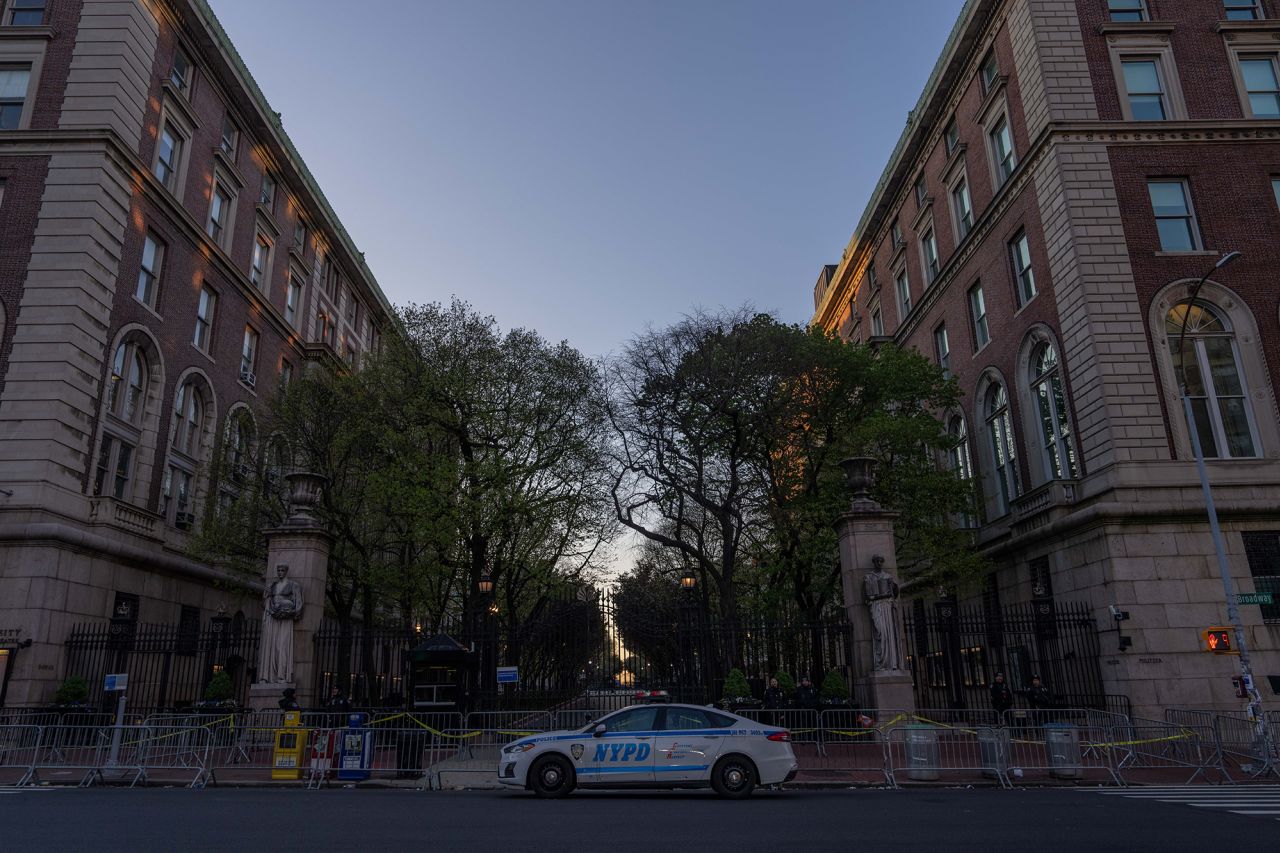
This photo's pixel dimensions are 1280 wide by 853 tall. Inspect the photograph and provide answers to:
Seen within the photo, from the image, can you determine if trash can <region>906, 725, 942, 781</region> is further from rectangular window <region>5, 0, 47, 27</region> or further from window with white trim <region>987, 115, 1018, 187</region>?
rectangular window <region>5, 0, 47, 27</region>

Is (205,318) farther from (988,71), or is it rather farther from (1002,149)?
(988,71)

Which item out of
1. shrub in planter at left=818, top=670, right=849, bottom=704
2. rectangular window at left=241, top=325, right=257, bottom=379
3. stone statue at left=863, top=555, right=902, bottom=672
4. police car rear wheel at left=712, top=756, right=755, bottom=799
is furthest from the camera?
rectangular window at left=241, top=325, right=257, bottom=379

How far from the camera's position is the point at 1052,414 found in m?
26.8

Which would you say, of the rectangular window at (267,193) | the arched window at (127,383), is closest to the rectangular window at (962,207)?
the rectangular window at (267,193)

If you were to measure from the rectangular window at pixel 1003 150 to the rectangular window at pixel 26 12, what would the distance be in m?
33.1

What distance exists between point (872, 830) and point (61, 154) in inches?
1143

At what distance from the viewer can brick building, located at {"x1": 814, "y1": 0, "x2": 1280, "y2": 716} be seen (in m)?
→ 21.7

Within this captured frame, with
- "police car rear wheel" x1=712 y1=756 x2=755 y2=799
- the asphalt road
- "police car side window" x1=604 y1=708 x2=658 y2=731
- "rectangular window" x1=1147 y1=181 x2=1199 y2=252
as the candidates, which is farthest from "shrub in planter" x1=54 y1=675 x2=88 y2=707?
"rectangular window" x1=1147 y1=181 x2=1199 y2=252

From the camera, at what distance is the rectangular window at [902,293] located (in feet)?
137

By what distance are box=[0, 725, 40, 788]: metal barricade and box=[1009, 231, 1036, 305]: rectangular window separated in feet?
95.9

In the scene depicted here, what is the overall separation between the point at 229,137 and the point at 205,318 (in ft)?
28.4

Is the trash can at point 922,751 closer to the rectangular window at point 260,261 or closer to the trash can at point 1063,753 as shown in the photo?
the trash can at point 1063,753

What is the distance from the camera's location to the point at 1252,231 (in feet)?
81.3

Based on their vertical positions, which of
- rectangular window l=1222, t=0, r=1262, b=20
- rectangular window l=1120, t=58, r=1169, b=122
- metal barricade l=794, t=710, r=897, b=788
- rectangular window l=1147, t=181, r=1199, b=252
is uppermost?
rectangular window l=1222, t=0, r=1262, b=20
